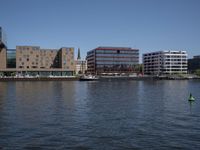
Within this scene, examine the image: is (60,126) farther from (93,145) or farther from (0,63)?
(0,63)

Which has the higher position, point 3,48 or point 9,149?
point 3,48

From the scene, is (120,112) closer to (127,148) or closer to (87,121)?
(87,121)

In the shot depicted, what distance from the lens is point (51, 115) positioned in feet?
110

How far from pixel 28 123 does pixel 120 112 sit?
12.5m

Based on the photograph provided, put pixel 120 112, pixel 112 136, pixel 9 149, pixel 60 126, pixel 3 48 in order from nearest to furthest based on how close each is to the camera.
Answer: pixel 9 149
pixel 112 136
pixel 60 126
pixel 120 112
pixel 3 48

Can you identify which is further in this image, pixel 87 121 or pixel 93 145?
pixel 87 121

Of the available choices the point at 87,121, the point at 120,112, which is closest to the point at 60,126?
the point at 87,121

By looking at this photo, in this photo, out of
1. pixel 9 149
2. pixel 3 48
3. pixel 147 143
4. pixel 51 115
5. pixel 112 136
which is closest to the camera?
pixel 9 149

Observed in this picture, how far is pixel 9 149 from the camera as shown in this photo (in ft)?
63.3

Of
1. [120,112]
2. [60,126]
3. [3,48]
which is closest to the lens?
[60,126]

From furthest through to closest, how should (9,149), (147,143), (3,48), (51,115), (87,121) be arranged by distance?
(3,48)
(51,115)
(87,121)
(147,143)
(9,149)

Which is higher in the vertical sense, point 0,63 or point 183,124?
point 0,63

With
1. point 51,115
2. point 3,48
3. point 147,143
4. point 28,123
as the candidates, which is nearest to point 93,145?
point 147,143

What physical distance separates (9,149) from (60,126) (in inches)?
319
